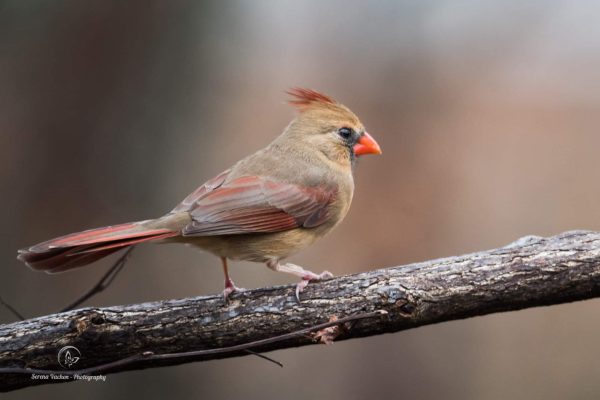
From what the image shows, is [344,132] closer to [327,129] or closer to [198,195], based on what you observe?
[327,129]

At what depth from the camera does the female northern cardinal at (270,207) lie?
3.46m

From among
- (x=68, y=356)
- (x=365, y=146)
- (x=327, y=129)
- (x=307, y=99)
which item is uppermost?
(x=307, y=99)

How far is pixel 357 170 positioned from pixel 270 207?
129 inches

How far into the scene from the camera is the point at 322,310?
11.5 feet

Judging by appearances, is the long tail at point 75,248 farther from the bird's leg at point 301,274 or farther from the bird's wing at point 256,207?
the bird's leg at point 301,274

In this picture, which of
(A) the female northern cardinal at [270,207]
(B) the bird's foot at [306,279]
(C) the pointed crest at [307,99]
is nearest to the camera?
(A) the female northern cardinal at [270,207]

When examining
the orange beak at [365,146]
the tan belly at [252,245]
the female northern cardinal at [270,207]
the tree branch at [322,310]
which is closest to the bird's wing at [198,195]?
the female northern cardinal at [270,207]

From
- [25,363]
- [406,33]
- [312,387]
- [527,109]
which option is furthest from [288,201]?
[527,109]

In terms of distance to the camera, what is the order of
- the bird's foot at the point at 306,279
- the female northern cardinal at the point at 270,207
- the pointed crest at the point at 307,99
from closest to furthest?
the female northern cardinal at the point at 270,207 → the bird's foot at the point at 306,279 → the pointed crest at the point at 307,99

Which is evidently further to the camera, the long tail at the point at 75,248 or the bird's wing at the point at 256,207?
the bird's wing at the point at 256,207

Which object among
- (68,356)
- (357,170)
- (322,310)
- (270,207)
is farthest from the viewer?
(357,170)

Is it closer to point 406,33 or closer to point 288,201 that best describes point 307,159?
point 288,201

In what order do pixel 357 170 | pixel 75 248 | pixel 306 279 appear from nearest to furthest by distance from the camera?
pixel 75 248
pixel 306 279
pixel 357 170

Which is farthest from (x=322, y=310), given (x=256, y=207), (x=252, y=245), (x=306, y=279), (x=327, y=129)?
(x=327, y=129)
